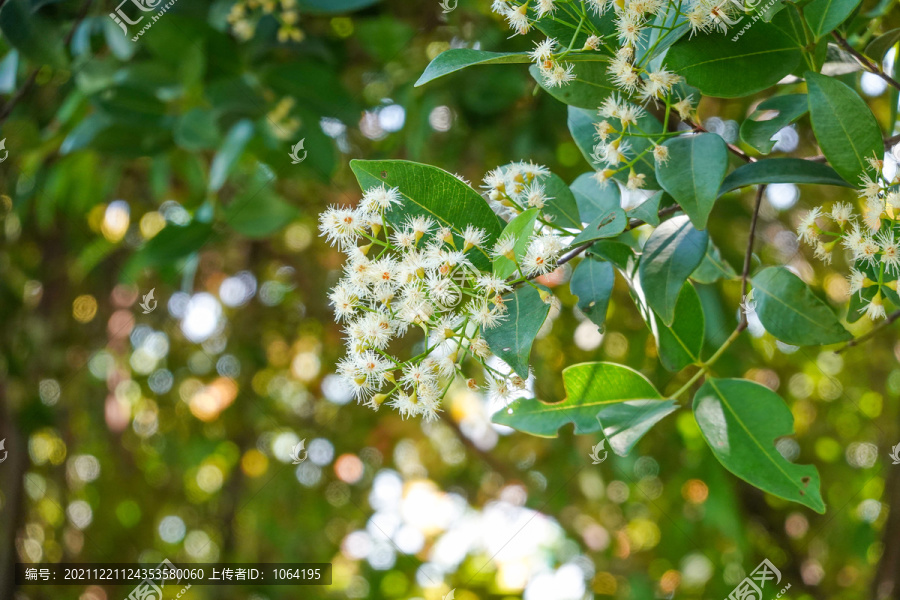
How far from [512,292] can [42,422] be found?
2111 millimetres

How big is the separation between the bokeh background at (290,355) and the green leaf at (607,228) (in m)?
0.48

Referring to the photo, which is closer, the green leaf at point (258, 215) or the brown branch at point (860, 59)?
the brown branch at point (860, 59)

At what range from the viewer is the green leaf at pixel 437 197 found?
2.07 ft

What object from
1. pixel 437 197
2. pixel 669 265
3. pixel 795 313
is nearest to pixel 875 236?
pixel 795 313

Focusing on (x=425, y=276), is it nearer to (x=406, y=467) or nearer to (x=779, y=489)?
(x=779, y=489)

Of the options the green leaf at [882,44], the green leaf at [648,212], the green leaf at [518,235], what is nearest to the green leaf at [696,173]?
the green leaf at [648,212]

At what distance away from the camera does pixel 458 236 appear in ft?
2.15

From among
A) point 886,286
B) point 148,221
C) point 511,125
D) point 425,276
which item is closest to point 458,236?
point 425,276

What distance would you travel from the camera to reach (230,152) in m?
1.44

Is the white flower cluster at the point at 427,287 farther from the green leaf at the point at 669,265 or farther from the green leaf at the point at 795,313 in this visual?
the green leaf at the point at 795,313

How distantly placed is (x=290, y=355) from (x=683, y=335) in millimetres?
2246

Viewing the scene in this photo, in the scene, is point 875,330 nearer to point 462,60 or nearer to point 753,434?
point 753,434

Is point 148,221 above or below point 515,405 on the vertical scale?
below

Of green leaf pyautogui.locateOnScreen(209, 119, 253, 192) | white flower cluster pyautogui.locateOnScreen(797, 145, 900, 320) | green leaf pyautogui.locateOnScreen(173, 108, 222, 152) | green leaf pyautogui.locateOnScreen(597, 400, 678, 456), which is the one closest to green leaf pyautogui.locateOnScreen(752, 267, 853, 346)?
white flower cluster pyautogui.locateOnScreen(797, 145, 900, 320)
